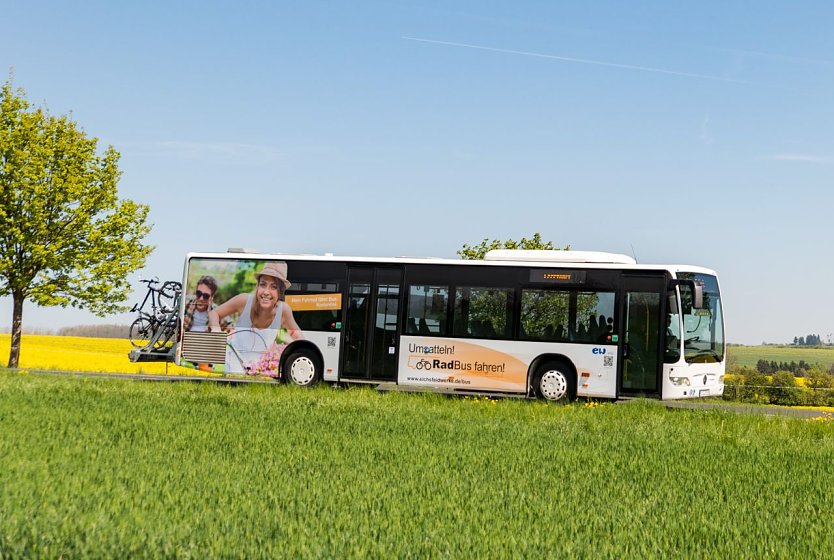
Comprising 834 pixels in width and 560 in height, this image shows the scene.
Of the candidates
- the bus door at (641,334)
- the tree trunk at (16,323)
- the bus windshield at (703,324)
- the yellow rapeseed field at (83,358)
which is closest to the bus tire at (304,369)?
the bus door at (641,334)

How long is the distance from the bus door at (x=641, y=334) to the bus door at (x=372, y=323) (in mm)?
5069

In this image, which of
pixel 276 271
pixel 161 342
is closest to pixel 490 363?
pixel 276 271

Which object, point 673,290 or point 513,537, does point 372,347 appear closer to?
point 673,290

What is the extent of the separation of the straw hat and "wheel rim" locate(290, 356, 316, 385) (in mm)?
1800

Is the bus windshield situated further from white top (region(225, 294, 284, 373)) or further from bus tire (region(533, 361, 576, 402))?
white top (region(225, 294, 284, 373))

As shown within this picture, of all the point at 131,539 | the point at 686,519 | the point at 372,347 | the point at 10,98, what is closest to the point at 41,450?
the point at 131,539

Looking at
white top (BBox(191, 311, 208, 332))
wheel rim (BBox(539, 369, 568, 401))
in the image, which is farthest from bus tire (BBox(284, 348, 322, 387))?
wheel rim (BBox(539, 369, 568, 401))

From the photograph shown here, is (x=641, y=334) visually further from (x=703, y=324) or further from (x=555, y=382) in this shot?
(x=555, y=382)

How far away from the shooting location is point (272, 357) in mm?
21609

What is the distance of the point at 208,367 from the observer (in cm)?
2200

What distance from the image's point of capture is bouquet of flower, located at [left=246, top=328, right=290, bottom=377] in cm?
2159

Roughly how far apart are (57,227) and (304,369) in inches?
645

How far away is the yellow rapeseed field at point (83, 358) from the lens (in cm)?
3353

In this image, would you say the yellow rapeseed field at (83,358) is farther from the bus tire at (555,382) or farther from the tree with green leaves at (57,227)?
the bus tire at (555,382)
